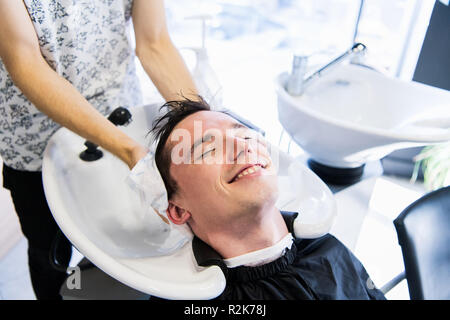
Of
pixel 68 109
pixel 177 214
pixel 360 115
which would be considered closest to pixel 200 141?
pixel 177 214

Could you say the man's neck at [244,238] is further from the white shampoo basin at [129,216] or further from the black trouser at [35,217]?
the black trouser at [35,217]

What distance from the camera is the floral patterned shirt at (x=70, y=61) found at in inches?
39.5

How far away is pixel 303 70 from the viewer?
135cm

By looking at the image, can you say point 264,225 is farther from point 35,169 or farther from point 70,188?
point 35,169

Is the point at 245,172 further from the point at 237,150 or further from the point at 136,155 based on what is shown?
the point at 136,155

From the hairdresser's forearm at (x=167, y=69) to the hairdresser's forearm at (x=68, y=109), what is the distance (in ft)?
1.06

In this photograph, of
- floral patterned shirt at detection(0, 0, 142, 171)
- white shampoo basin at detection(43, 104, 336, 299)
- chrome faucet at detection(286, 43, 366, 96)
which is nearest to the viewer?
white shampoo basin at detection(43, 104, 336, 299)

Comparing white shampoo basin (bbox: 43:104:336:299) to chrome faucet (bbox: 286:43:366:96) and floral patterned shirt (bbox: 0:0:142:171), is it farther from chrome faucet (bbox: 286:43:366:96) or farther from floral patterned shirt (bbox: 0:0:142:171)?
chrome faucet (bbox: 286:43:366:96)

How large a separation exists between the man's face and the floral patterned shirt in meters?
0.41

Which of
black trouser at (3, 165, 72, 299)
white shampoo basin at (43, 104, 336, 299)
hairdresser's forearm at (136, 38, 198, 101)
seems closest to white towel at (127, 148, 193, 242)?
white shampoo basin at (43, 104, 336, 299)

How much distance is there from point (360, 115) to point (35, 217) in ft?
4.18

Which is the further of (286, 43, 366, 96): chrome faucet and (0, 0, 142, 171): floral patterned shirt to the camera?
(286, 43, 366, 96): chrome faucet

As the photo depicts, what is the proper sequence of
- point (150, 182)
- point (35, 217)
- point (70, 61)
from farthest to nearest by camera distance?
point (35, 217)
point (70, 61)
point (150, 182)

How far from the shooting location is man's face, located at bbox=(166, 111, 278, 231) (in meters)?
0.87
